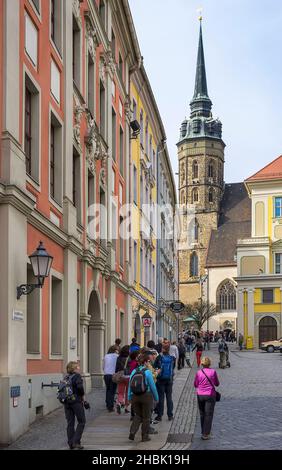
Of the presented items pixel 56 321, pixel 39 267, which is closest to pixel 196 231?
pixel 56 321

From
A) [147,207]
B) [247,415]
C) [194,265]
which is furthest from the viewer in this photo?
[194,265]

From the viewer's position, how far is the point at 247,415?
1703 cm

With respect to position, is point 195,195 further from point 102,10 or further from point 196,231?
point 102,10

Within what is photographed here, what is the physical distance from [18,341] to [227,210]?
10807 cm

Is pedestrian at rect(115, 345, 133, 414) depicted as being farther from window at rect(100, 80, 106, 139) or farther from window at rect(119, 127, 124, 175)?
window at rect(119, 127, 124, 175)

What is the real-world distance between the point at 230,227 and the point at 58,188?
99085 millimetres

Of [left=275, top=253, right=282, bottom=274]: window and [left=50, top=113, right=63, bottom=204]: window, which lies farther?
[left=275, top=253, right=282, bottom=274]: window

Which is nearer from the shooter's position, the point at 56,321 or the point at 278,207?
the point at 56,321

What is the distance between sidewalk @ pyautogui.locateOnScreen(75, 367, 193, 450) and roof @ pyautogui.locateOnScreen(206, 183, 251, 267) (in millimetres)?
87813

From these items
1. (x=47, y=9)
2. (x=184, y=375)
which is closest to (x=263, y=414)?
(x=47, y=9)

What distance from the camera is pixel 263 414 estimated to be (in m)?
17.2

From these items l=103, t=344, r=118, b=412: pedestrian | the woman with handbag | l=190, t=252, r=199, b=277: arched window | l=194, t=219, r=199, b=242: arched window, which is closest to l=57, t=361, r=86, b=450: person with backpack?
the woman with handbag

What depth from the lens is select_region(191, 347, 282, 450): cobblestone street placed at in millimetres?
12891

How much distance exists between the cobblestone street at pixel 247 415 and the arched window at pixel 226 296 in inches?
2876
